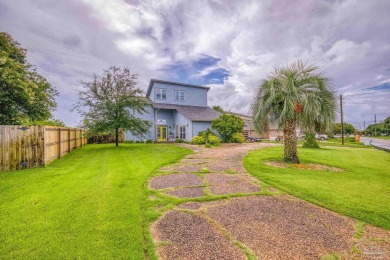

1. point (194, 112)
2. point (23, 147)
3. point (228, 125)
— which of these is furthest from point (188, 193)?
point (194, 112)

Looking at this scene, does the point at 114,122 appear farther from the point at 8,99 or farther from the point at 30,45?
the point at 30,45

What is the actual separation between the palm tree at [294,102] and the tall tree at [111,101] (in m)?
11.6

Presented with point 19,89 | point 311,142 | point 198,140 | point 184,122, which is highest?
A: point 19,89

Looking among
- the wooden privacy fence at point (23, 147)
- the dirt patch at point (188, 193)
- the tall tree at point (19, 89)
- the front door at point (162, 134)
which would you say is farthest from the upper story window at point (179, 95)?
the dirt patch at point (188, 193)

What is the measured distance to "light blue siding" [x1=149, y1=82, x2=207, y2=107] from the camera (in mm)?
24106

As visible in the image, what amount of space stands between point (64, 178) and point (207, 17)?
1288 cm

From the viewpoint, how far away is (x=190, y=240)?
2.60m

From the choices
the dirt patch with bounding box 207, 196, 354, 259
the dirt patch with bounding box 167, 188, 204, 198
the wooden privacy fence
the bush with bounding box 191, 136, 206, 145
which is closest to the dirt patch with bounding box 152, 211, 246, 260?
the dirt patch with bounding box 207, 196, 354, 259

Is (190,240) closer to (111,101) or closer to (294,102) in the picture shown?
(294,102)

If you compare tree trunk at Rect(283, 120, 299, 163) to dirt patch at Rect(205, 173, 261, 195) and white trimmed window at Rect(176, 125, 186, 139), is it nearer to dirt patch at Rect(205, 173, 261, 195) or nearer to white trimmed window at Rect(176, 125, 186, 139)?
dirt patch at Rect(205, 173, 261, 195)

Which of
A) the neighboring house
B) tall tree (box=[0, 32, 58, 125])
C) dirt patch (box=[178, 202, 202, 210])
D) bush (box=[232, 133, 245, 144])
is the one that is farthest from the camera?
the neighboring house

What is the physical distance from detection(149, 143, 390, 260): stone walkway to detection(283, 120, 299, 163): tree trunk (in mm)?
4705

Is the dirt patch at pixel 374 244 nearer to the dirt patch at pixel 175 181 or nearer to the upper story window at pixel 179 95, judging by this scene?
the dirt patch at pixel 175 181

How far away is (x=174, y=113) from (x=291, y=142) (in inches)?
699
